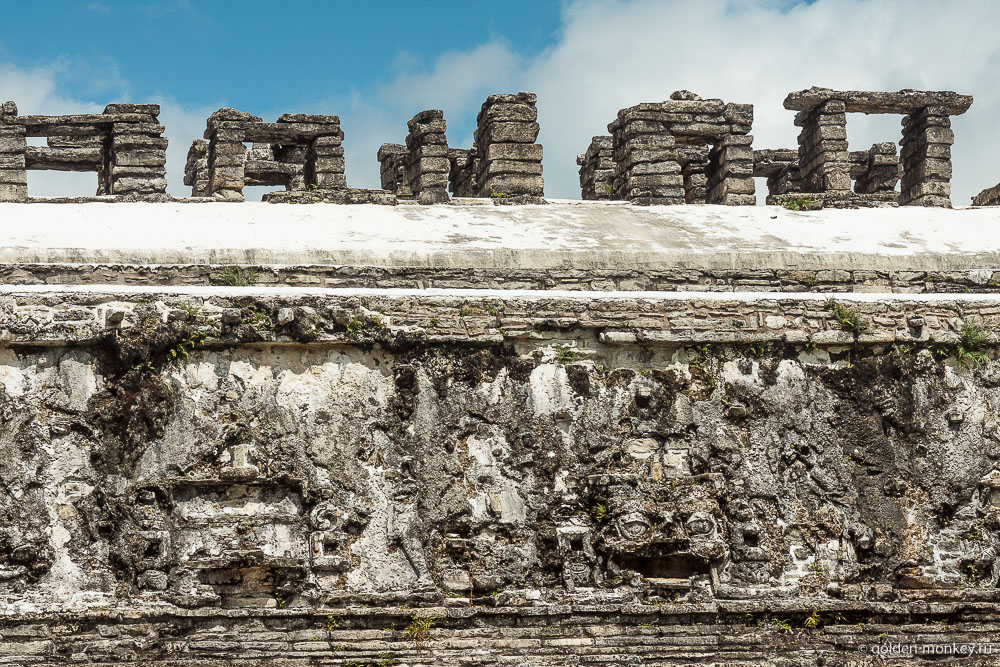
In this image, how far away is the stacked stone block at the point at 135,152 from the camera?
16.5 meters

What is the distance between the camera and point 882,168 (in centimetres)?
2088

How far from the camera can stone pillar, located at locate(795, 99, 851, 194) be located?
1697 cm

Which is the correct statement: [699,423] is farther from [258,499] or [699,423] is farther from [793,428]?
[258,499]

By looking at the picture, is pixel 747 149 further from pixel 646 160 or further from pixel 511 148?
pixel 511 148

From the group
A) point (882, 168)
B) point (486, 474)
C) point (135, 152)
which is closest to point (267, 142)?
point (135, 152)

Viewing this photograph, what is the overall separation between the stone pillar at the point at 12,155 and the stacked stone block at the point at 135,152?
103 centimetres

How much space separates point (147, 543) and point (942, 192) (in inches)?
494

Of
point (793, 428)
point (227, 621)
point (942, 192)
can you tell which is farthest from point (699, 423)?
point (942, 192)

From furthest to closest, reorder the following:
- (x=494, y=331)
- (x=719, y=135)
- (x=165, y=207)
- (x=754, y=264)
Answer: (x=719, y=135), (x=165, y=207), (x=754, y=264), (x=494, y=331)

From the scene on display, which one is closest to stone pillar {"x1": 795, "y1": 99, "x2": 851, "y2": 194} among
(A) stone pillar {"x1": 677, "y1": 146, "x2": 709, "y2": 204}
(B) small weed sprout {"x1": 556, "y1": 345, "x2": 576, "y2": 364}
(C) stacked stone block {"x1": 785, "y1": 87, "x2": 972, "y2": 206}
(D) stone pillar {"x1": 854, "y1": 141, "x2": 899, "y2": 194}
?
(C) stacked stone block {"x1": 785, "y1": 87, "x2": 972, "y2": 206}

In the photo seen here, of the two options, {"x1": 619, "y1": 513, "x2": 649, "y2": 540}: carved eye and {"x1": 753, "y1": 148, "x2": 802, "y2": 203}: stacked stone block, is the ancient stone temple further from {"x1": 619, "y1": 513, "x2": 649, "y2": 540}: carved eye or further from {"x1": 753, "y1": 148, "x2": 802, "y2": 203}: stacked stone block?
{"x1": 753, "y1": 148, "x2": 802, "y2": 203}: stacked stone block

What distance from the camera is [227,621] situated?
347 inches

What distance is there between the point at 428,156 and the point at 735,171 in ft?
12.7

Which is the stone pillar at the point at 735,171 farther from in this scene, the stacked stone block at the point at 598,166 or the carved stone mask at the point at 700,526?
the carved stone mask at the point at 700,526
